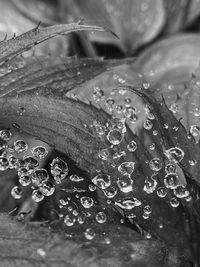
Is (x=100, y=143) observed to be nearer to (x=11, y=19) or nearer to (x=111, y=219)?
(x=111, y=219)

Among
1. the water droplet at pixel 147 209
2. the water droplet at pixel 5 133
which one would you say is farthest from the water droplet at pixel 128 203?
the water droplet at pixel 5 133

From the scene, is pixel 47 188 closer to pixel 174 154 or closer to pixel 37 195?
pixel 37 195

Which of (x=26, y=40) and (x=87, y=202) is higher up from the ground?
(x=26, y=40)

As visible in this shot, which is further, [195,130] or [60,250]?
[195,130]

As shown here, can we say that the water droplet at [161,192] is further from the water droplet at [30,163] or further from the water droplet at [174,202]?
the water droplet at [30,163]

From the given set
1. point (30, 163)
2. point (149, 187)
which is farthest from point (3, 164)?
point (149, 187)

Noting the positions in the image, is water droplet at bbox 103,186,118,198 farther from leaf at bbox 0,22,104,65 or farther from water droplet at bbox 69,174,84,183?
leaf at bbox 0,22,104,65
